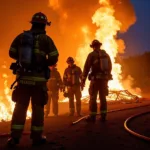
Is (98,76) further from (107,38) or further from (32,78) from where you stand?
(107,38)

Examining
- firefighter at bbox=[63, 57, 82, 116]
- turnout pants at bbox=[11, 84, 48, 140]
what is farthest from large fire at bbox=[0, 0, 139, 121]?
turnout pants at bbox=[11, 84, 48, 140]

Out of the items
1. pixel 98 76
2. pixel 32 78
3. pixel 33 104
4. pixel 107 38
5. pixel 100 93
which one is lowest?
pixel 33 104

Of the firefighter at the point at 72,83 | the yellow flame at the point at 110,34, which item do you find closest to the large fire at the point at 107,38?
the yellow flame at the point at 110,34

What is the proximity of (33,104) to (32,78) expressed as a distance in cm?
45

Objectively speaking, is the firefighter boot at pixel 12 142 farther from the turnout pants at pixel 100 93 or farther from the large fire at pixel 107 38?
the large fire at pixel 107 38

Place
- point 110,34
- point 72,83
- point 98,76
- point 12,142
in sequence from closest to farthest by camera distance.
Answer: point 12,142
point 98,76
point 72,83
point 110,34

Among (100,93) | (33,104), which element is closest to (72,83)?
(100,93)

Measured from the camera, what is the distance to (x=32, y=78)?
453 centimetres

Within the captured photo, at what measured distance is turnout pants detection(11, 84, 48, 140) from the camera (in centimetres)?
445

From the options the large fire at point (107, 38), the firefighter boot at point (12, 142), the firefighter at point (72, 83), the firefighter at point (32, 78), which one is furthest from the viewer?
the large fire at point (107, 38)

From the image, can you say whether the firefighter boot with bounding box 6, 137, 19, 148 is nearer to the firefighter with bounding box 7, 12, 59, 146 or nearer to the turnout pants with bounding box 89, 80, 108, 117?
the firefighter with bounding box 7, 12, 59, 146

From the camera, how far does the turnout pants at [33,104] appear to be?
14.6ft

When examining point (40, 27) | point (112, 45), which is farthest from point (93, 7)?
point (40, 27)

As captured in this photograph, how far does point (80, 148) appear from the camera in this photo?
13.4 feet
